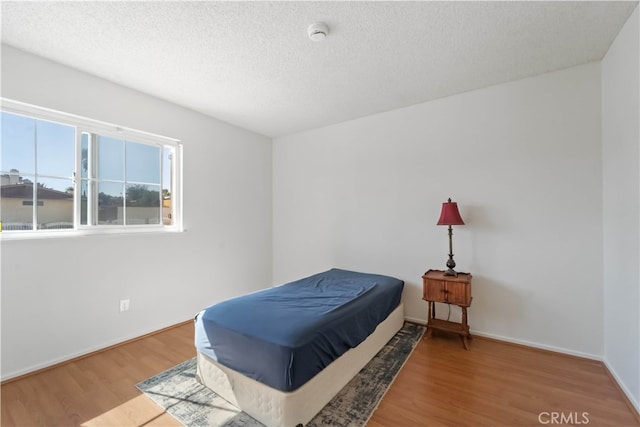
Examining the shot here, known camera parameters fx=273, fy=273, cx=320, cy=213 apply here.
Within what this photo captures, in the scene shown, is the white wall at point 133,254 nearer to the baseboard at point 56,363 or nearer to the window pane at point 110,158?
the baseboard at point 56,363

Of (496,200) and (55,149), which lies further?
(496,200)

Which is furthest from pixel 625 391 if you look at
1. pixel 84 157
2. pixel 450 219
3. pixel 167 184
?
pixel 84 157

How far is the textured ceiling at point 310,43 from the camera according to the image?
5.66ft

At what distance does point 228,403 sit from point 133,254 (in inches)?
71.1

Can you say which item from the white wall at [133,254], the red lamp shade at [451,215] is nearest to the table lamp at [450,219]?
the red lamp shade at [451,215]

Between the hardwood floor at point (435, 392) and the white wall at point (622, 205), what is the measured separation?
24 cm

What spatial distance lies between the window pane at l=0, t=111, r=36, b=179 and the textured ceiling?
561 mm

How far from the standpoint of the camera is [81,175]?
2525mm

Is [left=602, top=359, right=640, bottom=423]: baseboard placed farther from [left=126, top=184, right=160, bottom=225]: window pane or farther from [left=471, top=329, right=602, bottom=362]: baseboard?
[left=126, top=184, right=160, bottom=225]: window pane

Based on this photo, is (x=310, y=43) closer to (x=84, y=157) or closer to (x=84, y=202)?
(x=84, y=157)

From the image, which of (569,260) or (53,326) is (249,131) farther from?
(569,260)

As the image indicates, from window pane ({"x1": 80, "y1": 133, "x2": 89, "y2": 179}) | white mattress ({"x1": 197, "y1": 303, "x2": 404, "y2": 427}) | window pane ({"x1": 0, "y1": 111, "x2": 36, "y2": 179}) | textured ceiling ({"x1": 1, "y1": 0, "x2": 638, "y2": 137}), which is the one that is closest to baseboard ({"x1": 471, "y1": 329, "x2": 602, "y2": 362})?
white mattress ({"x1": 197, "y1": 303, "x2": 404, "y2": 427})

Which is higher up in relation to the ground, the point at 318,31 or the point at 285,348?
the point at 318,31

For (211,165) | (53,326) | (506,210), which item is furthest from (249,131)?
(506,210)
